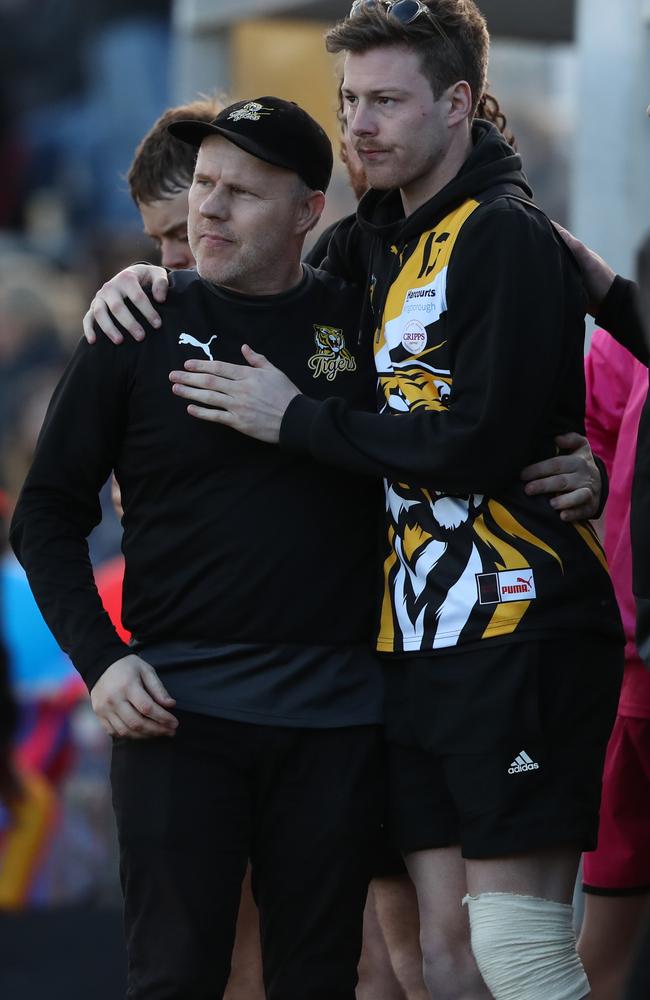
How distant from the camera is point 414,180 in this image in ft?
8.79

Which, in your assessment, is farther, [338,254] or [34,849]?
[34,849]

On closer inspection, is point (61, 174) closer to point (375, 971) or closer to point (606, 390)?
point (606, 390)

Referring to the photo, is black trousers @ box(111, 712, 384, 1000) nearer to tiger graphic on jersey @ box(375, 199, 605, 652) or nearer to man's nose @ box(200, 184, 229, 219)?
tiger graphic on jersey @ box(375, 199, 605, 652)

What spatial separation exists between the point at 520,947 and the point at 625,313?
1162 mm

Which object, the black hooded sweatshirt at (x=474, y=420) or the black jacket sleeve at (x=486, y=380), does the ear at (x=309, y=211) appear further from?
the black jacket sleeve at (x=486, y=380)

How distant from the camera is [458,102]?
2660 mm

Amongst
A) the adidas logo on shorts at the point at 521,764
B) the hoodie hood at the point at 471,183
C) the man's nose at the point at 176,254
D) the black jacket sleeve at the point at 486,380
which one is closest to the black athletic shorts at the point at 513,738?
the adidas logo on shorts at the point at 521,764

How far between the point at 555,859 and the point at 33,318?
Answer: 5.03 meters

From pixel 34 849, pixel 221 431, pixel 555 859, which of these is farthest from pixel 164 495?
pixel 34 849

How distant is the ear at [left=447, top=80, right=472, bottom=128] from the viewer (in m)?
2.65

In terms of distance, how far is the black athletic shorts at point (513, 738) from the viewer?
2527 mm

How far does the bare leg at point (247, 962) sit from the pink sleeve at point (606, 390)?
1206 mm

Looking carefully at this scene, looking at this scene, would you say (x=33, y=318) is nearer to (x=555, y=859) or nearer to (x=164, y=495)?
(x=164, y=495)

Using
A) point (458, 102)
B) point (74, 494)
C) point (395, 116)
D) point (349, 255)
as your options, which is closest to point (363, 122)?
point (395, 116)
